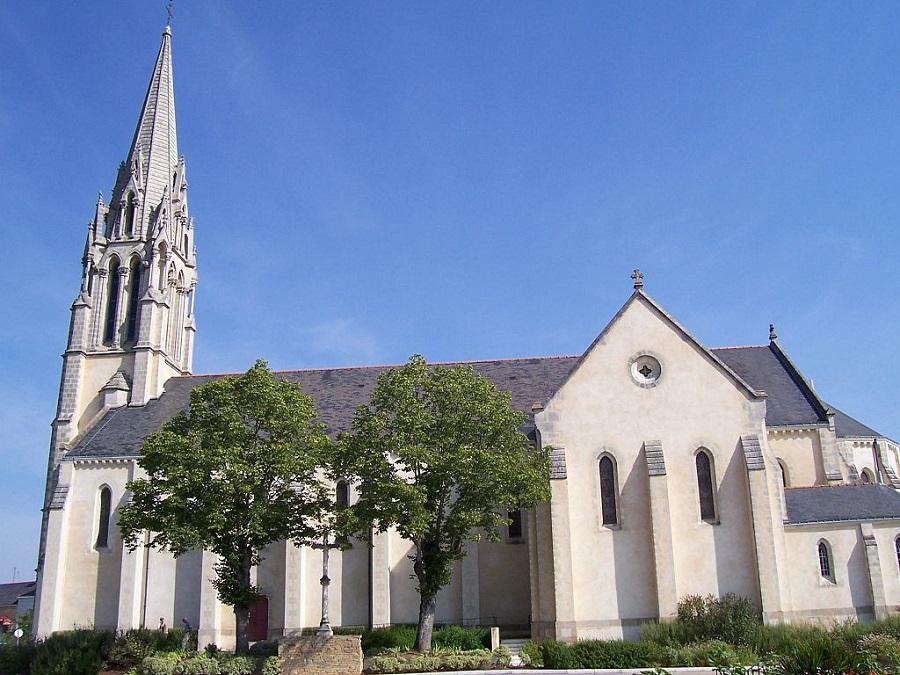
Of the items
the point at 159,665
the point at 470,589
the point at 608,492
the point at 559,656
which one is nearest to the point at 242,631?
the point at 159,665

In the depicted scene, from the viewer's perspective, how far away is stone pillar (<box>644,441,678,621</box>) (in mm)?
31047

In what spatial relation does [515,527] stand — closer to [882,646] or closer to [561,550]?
[561,550]

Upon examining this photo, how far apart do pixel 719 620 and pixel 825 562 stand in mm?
Result: 5652

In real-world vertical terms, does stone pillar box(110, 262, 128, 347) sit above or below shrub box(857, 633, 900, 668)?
above

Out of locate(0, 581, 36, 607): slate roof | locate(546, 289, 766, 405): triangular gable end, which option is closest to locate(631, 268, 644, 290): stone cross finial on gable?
locate(546, 289, 766, 405): triangular gable end

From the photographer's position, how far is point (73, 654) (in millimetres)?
28984

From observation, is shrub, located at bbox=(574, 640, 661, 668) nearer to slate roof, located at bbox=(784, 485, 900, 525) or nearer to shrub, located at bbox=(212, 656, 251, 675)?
slate roof, located at bbox=(784, 485, 900, 525)

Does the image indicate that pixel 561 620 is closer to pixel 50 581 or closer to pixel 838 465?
pixel 838 465

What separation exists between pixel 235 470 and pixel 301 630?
12098mm

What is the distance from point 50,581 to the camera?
4038 cm

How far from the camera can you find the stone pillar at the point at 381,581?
36.7 m

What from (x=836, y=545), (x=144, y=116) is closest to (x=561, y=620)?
(x=836, y=545)

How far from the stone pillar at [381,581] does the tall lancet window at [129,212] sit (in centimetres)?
2669

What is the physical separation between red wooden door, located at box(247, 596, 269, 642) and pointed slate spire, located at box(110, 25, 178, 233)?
25.0 m
